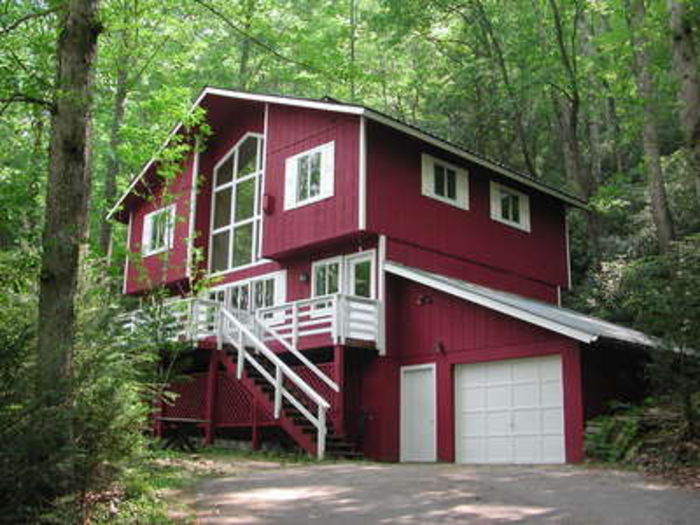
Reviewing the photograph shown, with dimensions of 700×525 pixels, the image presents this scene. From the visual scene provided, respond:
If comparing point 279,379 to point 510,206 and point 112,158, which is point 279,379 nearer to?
point 510,206

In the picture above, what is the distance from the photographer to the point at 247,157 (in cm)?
2336

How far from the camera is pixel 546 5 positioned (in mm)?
30031

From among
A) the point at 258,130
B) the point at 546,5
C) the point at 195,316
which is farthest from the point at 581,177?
the point at 195,316

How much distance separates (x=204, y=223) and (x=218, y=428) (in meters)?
7.24

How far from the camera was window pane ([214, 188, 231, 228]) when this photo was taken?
2372 centimetres

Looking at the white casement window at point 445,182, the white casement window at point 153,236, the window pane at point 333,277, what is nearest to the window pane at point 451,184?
the white casement window at point 445,182

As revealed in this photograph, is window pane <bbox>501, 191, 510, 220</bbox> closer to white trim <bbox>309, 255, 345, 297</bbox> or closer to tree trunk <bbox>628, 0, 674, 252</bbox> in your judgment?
tree trunk <bbox>628, 0, 674, 252</bbox>

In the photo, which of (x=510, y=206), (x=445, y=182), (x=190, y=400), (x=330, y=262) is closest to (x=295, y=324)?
(x=330, y=262)

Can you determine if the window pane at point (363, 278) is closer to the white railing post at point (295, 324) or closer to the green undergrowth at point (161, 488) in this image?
the white railing post at point (295, 324)

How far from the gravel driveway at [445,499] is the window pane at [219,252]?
12.5 metres

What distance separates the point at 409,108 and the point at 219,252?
1762 cm

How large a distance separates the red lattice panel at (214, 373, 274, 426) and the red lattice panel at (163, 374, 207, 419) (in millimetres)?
1730

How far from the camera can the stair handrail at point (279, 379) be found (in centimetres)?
1541

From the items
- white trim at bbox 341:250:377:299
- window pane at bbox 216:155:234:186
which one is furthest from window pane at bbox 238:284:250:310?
white trim at bbox 341:250:377:299
